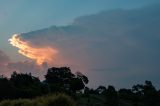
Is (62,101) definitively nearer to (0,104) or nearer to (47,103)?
(47,103)

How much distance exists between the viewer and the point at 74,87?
102 m

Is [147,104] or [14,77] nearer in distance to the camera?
[147,104]

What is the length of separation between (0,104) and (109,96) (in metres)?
41.8

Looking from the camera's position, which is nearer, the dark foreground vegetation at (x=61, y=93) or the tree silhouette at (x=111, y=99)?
the dark foreground vegetation at (x=61, y=93)

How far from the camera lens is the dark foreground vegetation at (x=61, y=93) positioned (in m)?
26.3

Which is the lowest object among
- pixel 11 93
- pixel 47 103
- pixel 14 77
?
pixel 47 103

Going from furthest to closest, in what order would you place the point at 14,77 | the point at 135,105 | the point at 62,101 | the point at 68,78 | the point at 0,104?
the point at 68,78 < the point at 14,77 < the point at 135,105 < the point at 0,104 < the point at 62,101

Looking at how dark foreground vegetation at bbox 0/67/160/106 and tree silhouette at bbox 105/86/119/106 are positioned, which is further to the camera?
tree silhouette at bbox 105/86/119/106

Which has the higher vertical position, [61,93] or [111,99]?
[111,99]

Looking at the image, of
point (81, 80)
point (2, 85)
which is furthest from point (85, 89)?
point (2, 85)

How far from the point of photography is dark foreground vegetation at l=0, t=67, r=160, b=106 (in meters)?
26.3

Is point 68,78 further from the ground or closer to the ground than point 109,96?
further from the ground

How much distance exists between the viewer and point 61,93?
26.2 m

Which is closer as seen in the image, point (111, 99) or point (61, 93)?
point (61, 93)
